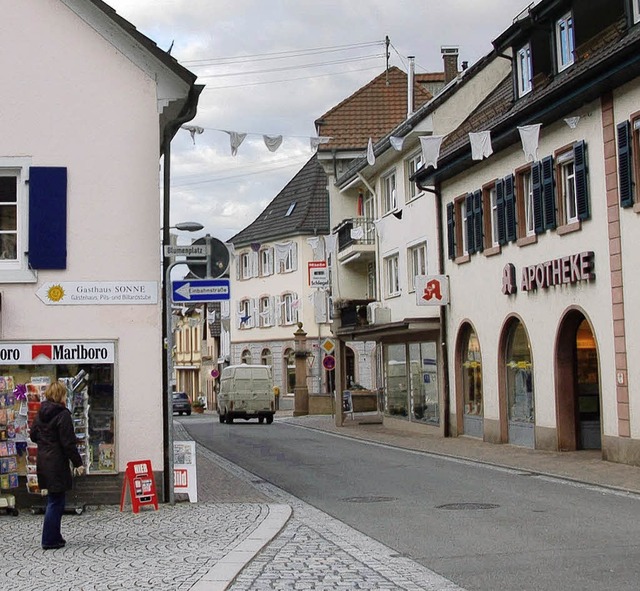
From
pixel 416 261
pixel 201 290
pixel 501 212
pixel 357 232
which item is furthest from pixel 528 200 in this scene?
pixel 357 232

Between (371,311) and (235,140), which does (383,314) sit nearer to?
(371,311)

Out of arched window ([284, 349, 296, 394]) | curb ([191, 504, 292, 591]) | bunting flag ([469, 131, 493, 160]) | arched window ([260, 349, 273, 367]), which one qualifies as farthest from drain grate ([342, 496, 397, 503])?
arched window ([260, 349, 273, 367])

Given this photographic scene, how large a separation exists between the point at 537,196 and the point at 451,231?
650cm

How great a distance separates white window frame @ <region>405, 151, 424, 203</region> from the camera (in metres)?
34.5

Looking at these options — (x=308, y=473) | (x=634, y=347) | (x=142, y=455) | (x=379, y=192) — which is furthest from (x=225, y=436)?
(x=142, y=455)

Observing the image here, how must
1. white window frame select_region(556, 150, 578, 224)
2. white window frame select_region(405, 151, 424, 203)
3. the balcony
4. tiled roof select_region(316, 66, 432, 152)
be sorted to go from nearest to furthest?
white window frame select_region(556, 150, 578, 224) → white window frame select_region(405, 151, 424, 203) → the balcony → tiled roof select_region(316, 66, 432, 152)

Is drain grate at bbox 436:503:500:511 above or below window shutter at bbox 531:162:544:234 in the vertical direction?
below

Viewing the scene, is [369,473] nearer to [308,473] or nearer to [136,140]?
[308,473]

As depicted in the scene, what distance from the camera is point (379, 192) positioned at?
40000 millimetres

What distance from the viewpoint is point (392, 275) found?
127ft

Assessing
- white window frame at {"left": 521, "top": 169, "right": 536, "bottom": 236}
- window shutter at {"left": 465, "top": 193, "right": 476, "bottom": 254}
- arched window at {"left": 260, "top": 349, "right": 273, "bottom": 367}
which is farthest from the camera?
arched window at {"left": 260, "top": 349, "right": 273, "bottom": 367}

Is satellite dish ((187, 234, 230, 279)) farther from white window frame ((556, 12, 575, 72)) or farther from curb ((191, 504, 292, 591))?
white window frame ((556, 12, 575, 72))

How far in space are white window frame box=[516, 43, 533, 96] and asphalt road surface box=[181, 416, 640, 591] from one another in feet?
29.8

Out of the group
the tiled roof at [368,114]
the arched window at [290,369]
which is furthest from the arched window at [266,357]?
the tiled roof at [368,114]
